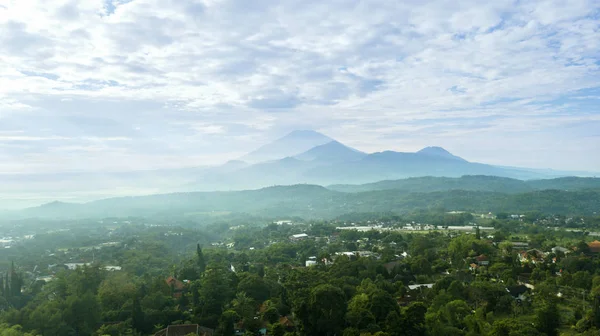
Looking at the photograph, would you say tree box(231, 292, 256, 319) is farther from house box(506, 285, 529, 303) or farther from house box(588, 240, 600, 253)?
house box(588, 240, 600, 253)

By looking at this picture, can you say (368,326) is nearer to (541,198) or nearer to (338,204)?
(541,198)

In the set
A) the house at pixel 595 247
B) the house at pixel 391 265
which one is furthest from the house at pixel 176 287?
the house at pixel 595 247

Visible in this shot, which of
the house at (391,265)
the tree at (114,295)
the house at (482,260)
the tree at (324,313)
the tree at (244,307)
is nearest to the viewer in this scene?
the tree at (324,313)

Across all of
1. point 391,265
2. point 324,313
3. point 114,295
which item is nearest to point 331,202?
point 391,265

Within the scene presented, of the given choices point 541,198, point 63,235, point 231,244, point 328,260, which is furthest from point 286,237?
point 541,198

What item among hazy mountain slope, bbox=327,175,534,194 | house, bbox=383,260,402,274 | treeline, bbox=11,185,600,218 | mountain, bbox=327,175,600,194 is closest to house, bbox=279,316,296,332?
house, bbox=383,260,402,274

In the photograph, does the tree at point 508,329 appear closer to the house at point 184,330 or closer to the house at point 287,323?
the house at point 287,323
